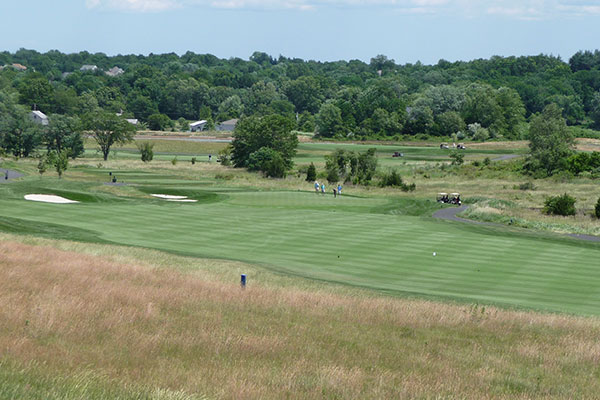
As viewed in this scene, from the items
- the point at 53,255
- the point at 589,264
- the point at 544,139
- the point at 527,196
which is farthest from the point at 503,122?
the point at 53,255

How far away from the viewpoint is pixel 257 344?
13.2 m

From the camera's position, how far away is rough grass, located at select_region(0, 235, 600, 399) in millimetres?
10477

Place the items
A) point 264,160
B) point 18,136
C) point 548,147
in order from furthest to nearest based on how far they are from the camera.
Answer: point 18,136 < point 264,160 < point 548,147

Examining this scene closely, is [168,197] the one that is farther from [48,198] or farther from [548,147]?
[548,147]

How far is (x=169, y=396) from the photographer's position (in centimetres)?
916

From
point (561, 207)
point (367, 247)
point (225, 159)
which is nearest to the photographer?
point (367, 247)

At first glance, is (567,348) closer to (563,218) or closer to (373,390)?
(373,390)

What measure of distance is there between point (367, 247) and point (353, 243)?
1.19 m

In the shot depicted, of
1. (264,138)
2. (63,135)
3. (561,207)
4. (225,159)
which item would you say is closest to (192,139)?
(63,135)

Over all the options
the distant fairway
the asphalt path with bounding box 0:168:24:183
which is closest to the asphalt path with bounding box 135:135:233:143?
the asphalt path with bounding box 0:168:24:183

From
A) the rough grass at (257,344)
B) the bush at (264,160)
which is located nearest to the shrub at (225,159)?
the bush at (264,160)

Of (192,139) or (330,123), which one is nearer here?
(192,139)

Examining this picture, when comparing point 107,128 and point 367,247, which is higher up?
point 107,128

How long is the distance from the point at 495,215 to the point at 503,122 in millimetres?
127331
